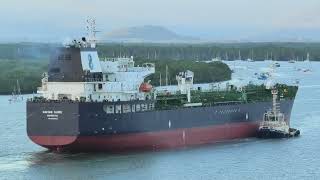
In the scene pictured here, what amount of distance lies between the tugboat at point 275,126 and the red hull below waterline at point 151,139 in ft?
1.85

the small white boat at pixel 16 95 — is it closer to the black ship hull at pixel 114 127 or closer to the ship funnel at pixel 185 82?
the ship funnel at pixel 185 82

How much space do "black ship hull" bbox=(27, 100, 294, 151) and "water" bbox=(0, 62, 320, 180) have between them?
0.51 m

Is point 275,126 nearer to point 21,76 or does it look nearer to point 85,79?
point 85,79

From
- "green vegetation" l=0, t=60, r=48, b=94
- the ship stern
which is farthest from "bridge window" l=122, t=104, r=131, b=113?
"green vegetation" l=0, t=60, r=48, b=94

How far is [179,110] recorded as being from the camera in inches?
1328

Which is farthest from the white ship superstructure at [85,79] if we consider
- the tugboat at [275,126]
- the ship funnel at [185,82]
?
the tugboat at [275,126]

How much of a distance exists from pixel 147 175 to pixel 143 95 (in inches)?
235

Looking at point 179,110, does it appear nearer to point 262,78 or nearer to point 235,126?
point 235,126

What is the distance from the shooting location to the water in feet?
89.2

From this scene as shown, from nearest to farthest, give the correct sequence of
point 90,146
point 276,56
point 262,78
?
1. point 90,146
2. point 262,78
3. point 276,56

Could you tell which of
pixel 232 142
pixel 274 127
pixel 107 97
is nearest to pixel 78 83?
pixel 107 97

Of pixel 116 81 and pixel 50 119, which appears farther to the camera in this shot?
pixel 116 81

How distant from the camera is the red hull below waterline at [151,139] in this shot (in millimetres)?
30078

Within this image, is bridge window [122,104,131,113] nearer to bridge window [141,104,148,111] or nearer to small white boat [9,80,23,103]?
bridge window [141,104,148,111]
